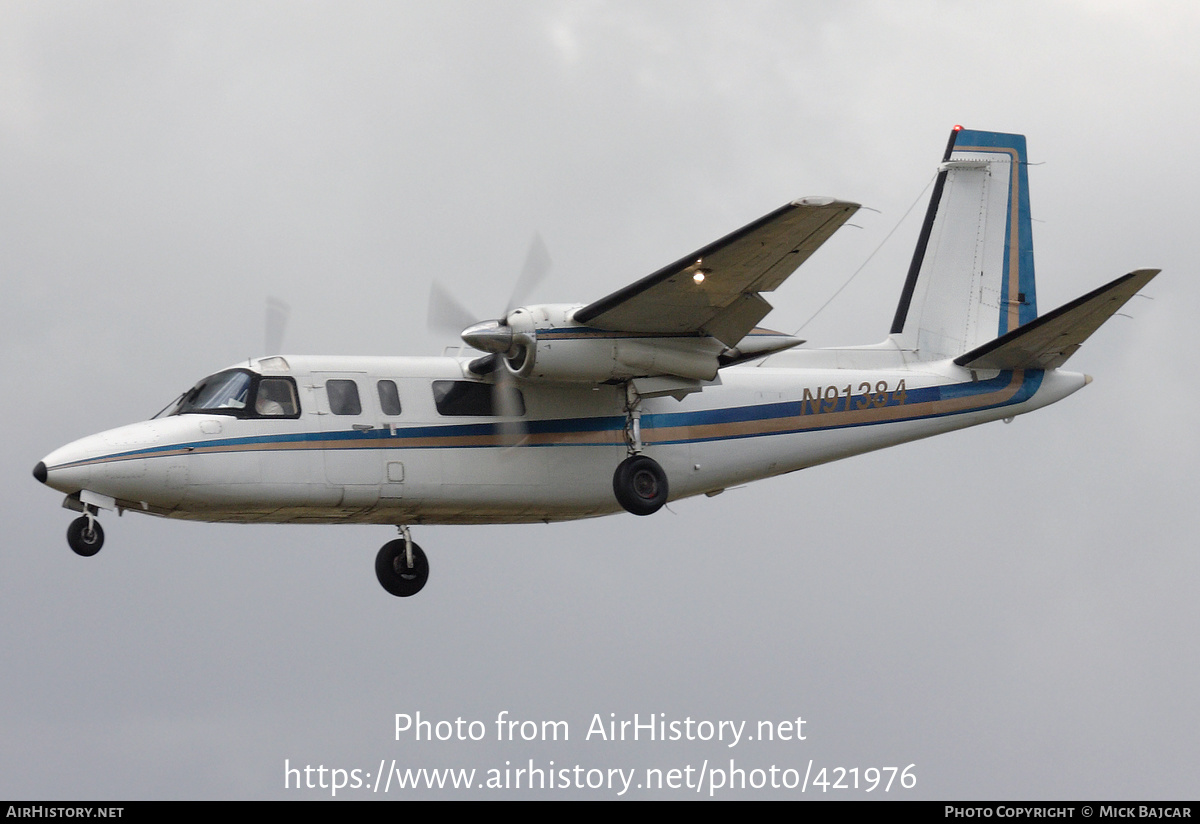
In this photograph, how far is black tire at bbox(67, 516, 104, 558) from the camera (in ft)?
49.7

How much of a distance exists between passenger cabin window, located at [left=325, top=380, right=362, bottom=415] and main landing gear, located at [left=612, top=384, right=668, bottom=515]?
2.86 meters

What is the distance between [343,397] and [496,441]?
1.69 meters

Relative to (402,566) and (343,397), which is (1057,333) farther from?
(343,397)

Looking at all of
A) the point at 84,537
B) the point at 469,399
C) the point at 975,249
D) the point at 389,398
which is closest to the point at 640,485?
the point at 469,399

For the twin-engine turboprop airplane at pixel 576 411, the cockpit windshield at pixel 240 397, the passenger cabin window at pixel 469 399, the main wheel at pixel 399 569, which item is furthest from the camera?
the main wheel at pixel 399 569

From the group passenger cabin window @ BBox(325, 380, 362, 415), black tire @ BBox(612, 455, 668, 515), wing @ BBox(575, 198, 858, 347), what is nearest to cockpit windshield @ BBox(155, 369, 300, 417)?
passenger cabin window @ BBox(325, 380, 362, 415)

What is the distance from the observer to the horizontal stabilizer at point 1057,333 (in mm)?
16750

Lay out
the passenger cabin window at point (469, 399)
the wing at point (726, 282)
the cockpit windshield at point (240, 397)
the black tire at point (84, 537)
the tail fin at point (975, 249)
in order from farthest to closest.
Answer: the tail fin at point (975, 249) → the passenger cabin window at point (469, 399) → the cockpit windshield at point (240, 397) → the black tire at point (84, 537) → the wing at point (726, 282)

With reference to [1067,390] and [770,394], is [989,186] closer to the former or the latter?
[1067,390]

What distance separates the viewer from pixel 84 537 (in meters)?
15.2

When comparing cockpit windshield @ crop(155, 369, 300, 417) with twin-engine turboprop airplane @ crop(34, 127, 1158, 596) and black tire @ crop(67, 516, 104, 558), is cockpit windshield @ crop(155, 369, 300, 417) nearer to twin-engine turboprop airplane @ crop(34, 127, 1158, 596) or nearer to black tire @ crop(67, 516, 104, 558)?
twin-engine turboprop airplane @ crop(34, 127, 1158, 596)

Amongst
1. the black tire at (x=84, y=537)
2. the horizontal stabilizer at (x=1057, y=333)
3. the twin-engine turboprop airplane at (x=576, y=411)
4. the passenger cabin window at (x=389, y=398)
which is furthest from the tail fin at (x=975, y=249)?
the black tire at (x=84, y=537)

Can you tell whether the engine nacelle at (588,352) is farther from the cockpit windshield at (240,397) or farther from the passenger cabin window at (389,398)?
the cockpit windshield at (240,397)

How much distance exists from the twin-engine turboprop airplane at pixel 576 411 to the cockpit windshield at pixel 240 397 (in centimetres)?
2
